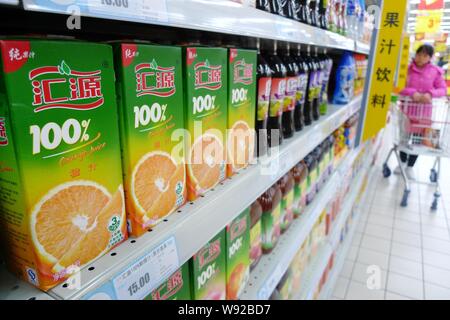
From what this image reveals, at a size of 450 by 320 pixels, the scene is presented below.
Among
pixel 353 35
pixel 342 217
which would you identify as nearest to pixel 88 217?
pixel 353 35

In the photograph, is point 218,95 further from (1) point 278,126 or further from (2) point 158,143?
(1) point 278,126

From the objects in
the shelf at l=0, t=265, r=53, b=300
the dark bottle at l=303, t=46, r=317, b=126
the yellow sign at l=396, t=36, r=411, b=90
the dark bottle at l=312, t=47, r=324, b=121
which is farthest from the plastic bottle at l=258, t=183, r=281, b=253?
the yellow sign at l=396, t=36, r=411, b=90

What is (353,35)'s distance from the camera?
1983 millimetres

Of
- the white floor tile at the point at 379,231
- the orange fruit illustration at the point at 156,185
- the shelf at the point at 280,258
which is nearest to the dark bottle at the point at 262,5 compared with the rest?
the orange fruit illustration at the point at 156,185

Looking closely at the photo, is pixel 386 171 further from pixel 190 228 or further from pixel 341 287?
pixel 190 228

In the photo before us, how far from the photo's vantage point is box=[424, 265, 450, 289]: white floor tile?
2505 millimetres

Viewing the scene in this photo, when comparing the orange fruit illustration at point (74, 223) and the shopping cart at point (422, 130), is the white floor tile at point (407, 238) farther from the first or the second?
the orange fruit illustration at point (74, 223)

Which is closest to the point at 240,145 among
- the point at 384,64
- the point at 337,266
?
the point at 384,64

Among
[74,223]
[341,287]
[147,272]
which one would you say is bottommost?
[341,287]

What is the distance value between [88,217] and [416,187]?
4733 mm

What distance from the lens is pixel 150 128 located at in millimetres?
596

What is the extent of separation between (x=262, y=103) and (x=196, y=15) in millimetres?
492

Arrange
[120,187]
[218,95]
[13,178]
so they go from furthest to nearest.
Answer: [218,95] < [120,187] < [13,178]
